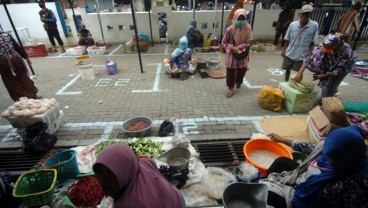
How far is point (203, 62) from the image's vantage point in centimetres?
790

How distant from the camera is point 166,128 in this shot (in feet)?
14.5

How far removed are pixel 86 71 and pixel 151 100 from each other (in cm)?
325

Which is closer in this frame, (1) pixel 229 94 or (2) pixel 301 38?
(2) pixel 301 38

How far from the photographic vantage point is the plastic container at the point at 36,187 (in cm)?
270

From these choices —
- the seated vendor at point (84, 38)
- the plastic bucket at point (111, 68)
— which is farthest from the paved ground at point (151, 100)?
the seated vendor at point (84, 38)

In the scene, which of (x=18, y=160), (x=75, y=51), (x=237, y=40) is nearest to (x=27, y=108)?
(x=18, y=160)

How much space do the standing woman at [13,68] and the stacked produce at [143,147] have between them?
324 cm

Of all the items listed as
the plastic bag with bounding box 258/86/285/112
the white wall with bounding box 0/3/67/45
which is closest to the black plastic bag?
the plastic bag with bounding box 258/86/285/112

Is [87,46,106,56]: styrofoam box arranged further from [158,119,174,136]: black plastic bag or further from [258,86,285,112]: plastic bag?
[258,86,285,112]: plastic bag

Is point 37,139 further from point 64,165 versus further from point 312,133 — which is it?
point 312,133

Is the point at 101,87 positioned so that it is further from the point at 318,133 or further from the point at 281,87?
the point at 318,133

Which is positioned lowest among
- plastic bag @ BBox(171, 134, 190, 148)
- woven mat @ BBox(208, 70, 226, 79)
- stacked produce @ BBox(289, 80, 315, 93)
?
woven mat @ BBox(208, 70, 226, 79)

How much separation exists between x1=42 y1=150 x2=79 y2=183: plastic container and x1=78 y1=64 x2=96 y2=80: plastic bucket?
4685mm

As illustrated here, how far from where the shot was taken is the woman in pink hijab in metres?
1.74
